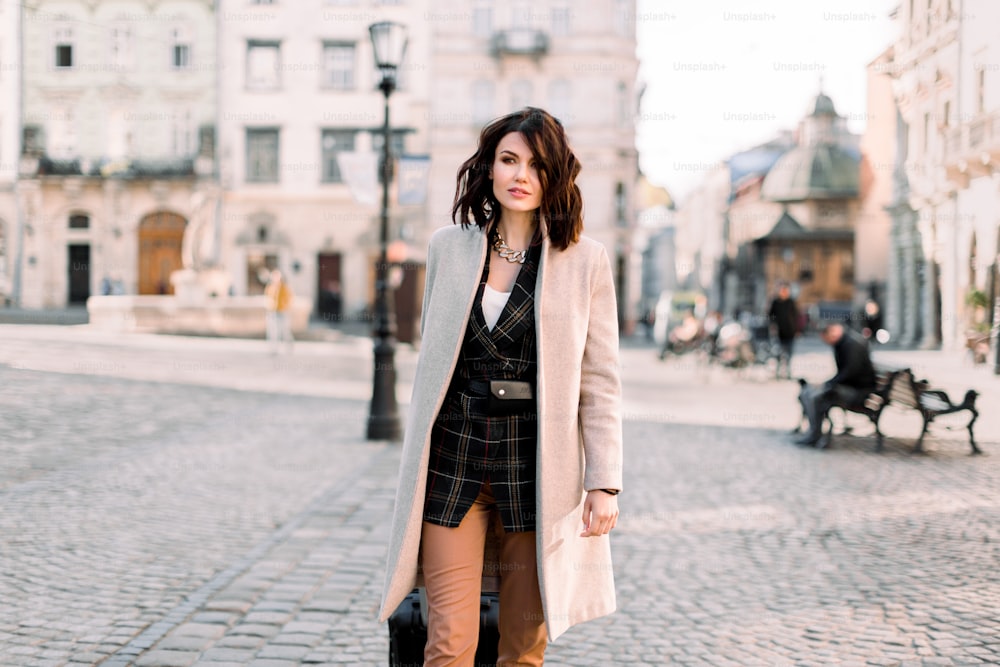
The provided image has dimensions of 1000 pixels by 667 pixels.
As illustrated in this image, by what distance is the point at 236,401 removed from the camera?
14172 millimetres

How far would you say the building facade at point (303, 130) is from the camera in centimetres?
4131

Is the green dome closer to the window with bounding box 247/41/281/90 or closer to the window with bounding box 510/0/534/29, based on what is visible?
the window with bounding box 510/0/534/29

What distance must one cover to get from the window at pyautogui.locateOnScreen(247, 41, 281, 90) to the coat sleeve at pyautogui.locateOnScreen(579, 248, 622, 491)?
1616 inches

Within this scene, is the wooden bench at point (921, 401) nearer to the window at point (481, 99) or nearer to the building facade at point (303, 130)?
the building facade at point (303, 130)

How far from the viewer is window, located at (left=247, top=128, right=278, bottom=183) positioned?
41688 millimetres

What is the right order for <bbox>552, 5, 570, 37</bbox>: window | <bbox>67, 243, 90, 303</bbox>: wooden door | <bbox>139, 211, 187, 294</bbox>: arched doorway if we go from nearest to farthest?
<bbox>552, 5, 570, 37</bbox>: window → <bbox>139, 211, 187, 294</bbox>: arched doorway → <bbox>67, 243, 90, 303</bbox>: wooden door

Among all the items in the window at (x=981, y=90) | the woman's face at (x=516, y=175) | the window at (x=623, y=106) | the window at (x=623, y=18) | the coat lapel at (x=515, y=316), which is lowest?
the coat lapel at (x=515, y=316)

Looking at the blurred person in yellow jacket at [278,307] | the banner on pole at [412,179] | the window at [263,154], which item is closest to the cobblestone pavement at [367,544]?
the banner on pole at [412,179]

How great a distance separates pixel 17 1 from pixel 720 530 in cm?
4214

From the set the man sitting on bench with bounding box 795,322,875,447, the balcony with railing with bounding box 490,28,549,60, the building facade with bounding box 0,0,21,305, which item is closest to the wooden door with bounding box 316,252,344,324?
the balcony with railing with bounding box 490,28,549,60

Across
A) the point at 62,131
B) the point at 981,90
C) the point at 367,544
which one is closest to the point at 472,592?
the point at 367,544

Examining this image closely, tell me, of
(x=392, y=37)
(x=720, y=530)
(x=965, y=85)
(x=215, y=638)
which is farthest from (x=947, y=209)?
(x=215, y=638)

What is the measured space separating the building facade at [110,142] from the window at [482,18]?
10288 mm

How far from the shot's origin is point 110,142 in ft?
138
